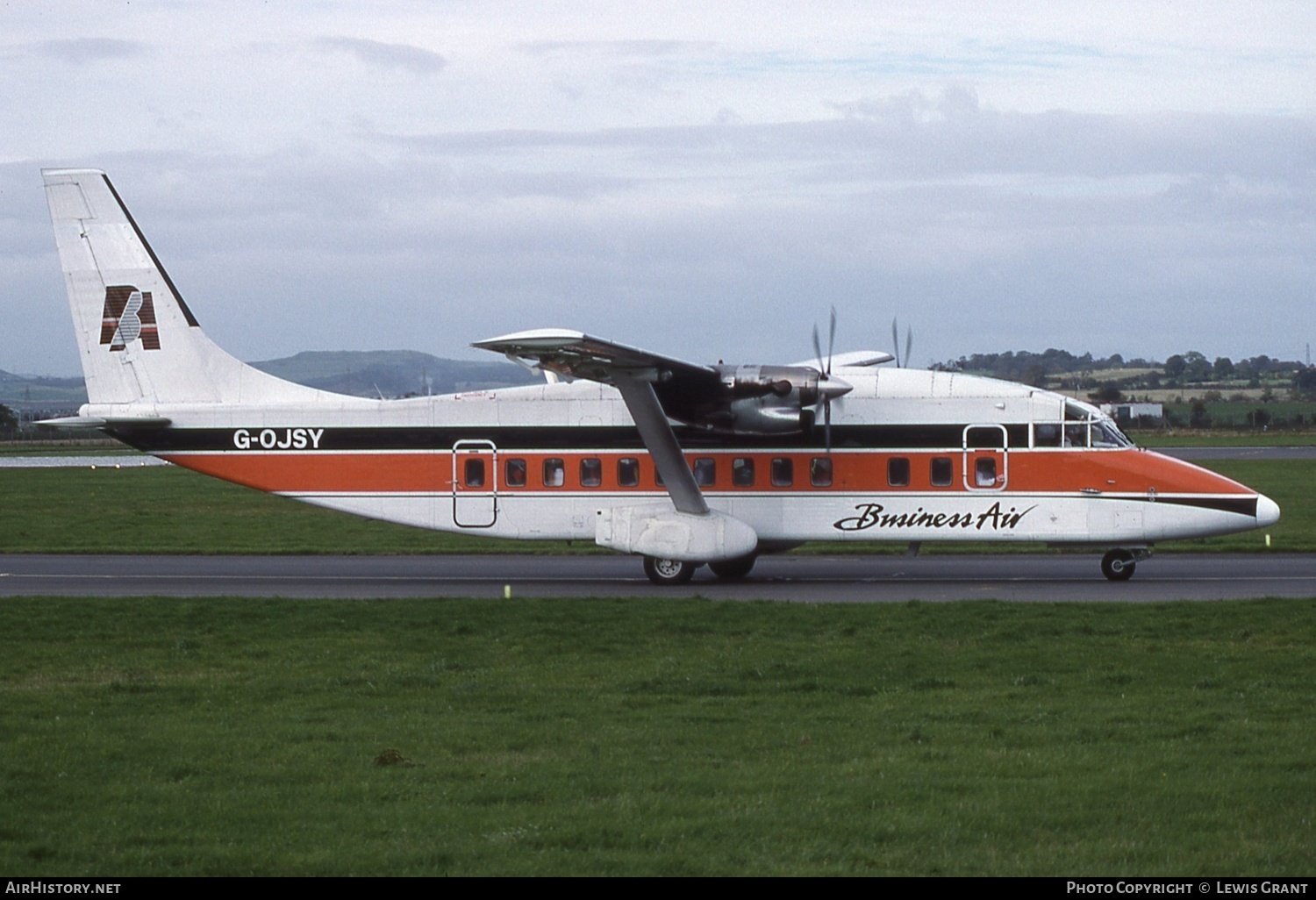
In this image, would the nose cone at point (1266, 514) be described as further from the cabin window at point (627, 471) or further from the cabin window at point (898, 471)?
the cabin window at point (627, 471)

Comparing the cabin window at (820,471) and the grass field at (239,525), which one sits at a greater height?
the cabin window at (820,471)

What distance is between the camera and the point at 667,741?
36.5ft

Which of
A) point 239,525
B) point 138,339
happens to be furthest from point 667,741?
point 239,525

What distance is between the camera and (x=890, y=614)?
1789 centimetres

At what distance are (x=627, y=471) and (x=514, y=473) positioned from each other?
1.94 m

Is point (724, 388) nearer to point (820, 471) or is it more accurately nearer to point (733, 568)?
point (820, 471)

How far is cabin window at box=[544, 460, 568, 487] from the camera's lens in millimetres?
23578

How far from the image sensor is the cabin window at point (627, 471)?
76.9 ft

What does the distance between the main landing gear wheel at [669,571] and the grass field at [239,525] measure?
5.15 metres

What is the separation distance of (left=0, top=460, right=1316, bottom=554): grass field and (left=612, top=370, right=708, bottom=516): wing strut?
5.32 metres

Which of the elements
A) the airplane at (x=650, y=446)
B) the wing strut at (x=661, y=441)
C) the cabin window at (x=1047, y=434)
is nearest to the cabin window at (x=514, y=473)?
the airplane at (x=650, y=446)

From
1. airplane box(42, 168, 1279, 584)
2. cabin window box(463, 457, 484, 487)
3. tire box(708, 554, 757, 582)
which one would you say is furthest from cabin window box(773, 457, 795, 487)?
cabin window box(463, 457, 484, 487)
